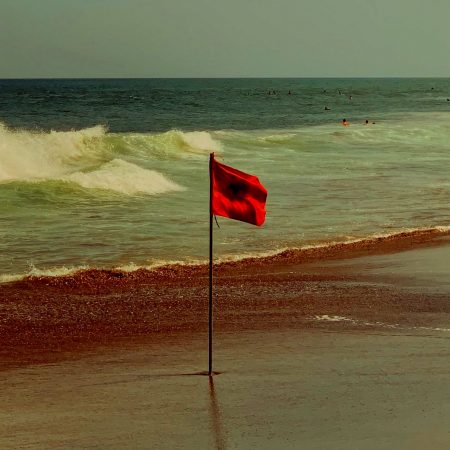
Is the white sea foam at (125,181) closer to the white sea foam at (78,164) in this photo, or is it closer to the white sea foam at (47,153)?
the white sea foam at (78,164)

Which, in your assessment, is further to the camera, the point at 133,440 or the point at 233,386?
the point at 233,386

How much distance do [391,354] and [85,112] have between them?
232 feet

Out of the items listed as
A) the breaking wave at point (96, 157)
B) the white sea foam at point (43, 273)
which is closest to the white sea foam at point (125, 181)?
the breaking wave at point (96, 157)

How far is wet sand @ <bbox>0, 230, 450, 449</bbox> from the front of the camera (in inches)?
279

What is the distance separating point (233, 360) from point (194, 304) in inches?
103

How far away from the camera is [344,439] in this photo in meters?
6.89

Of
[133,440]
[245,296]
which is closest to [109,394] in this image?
[133,440]

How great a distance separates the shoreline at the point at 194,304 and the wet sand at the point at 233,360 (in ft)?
0.09

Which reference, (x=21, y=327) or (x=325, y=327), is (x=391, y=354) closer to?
(x=325, y=327)

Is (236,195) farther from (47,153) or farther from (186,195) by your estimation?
(47,153)

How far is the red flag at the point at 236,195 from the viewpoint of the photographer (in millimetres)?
8570

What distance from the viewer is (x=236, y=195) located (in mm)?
8633

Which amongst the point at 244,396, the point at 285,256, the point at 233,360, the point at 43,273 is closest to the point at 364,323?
the point at 233,360

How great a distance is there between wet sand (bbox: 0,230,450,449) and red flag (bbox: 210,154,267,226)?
149cm
